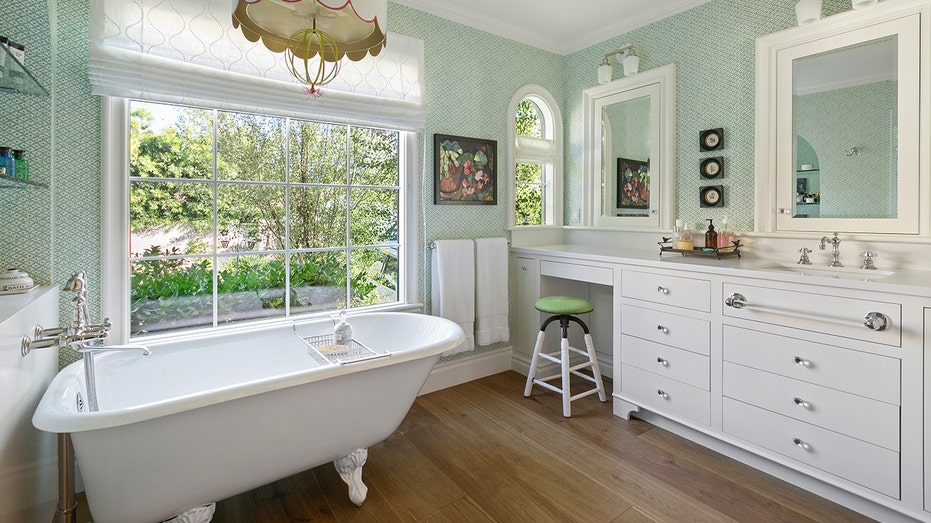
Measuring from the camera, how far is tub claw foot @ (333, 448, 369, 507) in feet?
6.31

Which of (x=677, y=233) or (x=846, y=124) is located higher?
(x=846, y=124)

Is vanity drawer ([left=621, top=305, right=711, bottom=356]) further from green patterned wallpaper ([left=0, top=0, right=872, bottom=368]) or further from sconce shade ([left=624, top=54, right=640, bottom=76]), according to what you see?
sconce shade ([left=624, top=54, right=640, bottom=76])

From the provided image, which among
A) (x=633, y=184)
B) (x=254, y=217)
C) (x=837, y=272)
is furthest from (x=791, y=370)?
(x=254, y=217)

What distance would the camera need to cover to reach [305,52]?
4.73 feet

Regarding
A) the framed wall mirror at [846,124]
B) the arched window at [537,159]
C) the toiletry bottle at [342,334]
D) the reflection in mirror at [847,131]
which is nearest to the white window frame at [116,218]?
the toiletry bottle at [342,334]

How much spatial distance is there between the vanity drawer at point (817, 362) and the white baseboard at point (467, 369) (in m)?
1.63

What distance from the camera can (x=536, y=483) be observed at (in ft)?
6.83

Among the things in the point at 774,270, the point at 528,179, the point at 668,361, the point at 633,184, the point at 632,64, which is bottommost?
the point at 668,361

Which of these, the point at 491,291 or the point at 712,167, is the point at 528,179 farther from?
the point at 712,167

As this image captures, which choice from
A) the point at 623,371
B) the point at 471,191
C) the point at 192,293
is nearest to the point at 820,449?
the point at 623,371

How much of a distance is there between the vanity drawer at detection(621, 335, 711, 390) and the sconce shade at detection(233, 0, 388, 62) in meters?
2.05

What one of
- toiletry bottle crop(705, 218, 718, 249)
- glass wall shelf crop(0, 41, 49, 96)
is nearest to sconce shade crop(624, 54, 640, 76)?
toiletry bottle crop(705, 218, 718, 249)

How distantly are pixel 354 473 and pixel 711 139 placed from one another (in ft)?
8.84

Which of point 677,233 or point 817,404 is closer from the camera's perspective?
point 817,404
